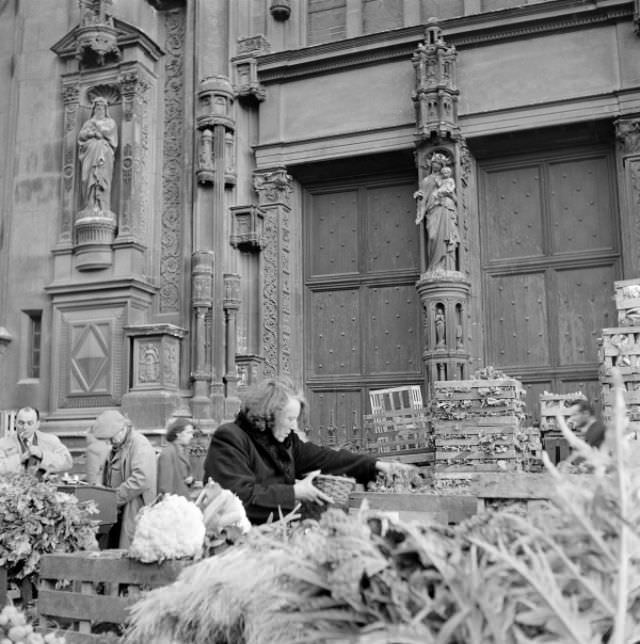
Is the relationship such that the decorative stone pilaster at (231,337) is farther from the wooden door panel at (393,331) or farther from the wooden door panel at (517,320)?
the wooden door panel at (517,320)

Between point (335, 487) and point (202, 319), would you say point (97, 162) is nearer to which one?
point (202, 319)

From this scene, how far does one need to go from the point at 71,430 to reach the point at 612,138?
9.24 metres

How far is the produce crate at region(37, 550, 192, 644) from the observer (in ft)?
9.21

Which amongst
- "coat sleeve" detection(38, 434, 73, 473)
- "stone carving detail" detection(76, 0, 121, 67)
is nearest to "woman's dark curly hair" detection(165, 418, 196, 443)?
"coat sleeve" detection(38, 434, 73, 473)

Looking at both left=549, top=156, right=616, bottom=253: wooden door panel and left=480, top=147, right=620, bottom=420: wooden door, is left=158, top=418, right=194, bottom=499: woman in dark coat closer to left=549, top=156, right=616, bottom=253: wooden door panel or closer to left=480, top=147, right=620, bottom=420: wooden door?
left=480, top=147, right=620, bottom=420: wooden door

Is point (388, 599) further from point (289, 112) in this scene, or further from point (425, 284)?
point (289, 112)

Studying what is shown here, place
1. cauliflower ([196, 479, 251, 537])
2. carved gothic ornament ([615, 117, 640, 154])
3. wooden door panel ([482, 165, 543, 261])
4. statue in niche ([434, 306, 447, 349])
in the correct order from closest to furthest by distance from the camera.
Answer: cauliflower ([196, 479, 251, 537]) → carved gothic ornament ([615, 117, 640, 154]) → statue in niche ([434, 306, 447, 349]) → wooden door panel ([482, 165, 543, 261])

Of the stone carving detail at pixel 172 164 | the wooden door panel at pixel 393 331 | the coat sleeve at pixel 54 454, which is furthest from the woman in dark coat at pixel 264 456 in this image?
the stone carving detail at pixel 172 164

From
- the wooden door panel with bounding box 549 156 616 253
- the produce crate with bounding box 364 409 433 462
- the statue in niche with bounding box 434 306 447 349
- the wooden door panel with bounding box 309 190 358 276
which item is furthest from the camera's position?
the wooden door panel with bounding box 309 190 358 276

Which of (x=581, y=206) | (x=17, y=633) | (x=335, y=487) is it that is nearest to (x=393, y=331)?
(x=581, y=206)

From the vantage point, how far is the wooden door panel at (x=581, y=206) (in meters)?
12.7

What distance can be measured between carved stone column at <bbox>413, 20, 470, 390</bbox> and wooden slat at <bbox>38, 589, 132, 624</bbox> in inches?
366

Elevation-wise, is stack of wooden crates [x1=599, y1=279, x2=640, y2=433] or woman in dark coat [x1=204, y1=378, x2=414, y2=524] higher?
stack of wooden crates [x1=599, y1=279, x2=640, y2=433]

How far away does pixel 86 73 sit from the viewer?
14.3 meters
